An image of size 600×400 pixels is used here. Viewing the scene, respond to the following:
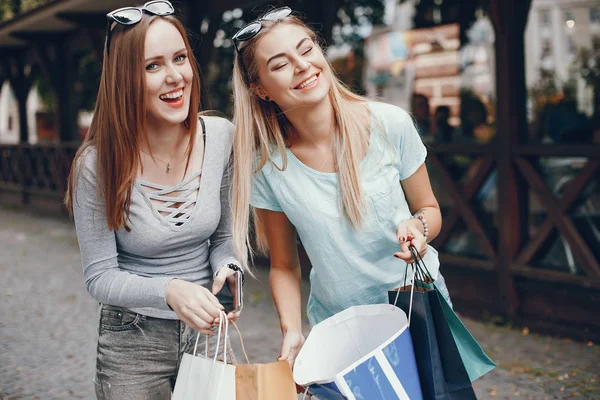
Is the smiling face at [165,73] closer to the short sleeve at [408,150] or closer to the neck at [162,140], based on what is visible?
the neck at [162,140]

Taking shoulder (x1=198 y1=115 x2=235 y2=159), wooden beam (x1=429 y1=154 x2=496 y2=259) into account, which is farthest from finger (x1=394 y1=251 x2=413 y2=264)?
wooden beam (x1=429 y1=154 x2=496 y2=259)

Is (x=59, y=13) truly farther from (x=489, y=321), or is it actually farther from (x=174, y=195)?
(x=174, y=195)

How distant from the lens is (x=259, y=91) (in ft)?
7.06

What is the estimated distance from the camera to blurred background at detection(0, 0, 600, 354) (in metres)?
5.41

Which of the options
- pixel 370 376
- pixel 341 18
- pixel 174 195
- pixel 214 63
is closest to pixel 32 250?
pixel 214 63

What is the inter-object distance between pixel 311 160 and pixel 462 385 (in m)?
0.77

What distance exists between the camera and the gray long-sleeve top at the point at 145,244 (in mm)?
1918

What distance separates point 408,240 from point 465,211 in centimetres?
431

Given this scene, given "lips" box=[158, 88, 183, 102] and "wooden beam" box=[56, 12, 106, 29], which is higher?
"lips" box=[158, 88, 183, 102]

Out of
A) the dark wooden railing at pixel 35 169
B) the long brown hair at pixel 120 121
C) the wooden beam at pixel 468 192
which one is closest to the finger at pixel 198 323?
the long brown hair at pixel 120 121

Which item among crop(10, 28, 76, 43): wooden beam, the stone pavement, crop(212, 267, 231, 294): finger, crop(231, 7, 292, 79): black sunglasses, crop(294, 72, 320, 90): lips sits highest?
crop(231, 7, 292, 79): black sunglasses

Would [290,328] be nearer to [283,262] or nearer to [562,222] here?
[283,262]

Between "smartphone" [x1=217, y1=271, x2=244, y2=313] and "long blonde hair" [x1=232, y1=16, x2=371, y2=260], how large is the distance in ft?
0.34

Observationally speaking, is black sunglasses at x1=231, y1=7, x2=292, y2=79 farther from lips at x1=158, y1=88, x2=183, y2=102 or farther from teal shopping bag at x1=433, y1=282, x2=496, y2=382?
teal shopping bag at x1=433, y1=282, x2=496, y2=382
